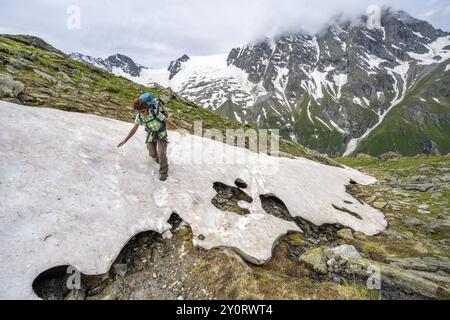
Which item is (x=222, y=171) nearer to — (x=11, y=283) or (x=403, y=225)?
(x=11, y=283)

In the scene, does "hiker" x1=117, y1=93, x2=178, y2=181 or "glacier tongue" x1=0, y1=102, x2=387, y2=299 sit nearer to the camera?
"glacier tongue" x1=0, y1=102, x2=387, y2=299

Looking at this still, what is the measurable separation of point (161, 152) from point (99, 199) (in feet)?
12.6

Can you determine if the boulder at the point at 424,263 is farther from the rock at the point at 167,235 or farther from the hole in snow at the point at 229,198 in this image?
the rock at the point at 167,235

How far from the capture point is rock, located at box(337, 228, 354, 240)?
1545cm

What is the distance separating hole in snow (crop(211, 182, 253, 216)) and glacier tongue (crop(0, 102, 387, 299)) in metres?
0.41

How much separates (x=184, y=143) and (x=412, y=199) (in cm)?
2301

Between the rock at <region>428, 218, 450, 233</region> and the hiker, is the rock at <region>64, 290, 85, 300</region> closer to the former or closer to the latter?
the hiker

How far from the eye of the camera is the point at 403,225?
19547mm

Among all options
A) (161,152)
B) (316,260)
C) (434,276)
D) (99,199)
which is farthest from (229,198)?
(434,276)

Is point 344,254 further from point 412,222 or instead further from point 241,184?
point 412,222

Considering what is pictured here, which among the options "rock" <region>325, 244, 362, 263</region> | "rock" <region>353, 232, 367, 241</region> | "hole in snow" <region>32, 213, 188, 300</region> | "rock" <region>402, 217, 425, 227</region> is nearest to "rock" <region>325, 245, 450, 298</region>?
"rock" <region>325, 244, 362, 263</region>

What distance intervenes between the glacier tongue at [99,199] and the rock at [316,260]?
149cm

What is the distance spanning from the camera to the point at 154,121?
13.2m
